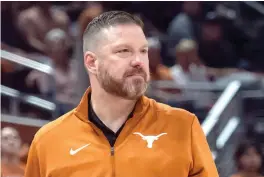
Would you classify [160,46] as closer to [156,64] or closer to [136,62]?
[156,64]

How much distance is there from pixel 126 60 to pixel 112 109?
22 centimetres

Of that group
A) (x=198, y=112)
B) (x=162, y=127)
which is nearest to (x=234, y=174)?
(x=198, y=112)

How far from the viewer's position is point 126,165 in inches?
77.3

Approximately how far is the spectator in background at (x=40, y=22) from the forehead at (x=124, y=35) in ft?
7.75

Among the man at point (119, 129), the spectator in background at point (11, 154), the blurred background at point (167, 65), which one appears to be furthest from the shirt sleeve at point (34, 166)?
the blurred background at point (167, 65)

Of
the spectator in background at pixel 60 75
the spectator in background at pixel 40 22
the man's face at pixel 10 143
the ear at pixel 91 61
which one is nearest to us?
the ear at pixel 91 61

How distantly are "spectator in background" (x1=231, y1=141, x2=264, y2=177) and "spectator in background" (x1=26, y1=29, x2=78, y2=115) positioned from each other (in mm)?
1185

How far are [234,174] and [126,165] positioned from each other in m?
1.96

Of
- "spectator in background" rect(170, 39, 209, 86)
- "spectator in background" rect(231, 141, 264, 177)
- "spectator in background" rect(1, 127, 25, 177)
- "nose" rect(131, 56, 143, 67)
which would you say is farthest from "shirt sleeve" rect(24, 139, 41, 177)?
"spectator in background" rect(170, 39, 209, 86)

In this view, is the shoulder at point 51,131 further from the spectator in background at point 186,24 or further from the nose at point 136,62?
the spectator in background at point 186,24

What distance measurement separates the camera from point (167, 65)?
423 cm

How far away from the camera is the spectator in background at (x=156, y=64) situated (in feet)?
13.7

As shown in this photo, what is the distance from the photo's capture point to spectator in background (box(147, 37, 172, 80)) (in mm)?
4176

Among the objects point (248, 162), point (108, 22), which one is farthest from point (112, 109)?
point (248, 162)
